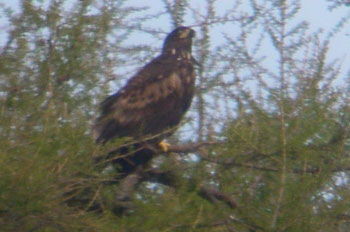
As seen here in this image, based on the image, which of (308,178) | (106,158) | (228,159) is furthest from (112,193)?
(308,178)

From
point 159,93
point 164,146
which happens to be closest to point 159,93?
point 159,93

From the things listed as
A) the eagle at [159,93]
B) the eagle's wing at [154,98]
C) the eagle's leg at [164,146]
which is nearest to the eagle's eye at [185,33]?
the eagle at [159,93]

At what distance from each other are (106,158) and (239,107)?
0.92 meters

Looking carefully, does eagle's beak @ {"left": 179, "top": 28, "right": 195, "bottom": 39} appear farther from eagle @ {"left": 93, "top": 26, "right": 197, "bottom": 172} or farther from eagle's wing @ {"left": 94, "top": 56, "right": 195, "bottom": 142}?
eagle's wing @ {"left": 94, "top": 56, "right": 195, "bottom": 142}

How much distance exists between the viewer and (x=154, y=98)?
20.2ft

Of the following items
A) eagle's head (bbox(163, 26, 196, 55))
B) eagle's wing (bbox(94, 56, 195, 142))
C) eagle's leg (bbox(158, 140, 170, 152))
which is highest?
eagle's head (bbox(163, 26, 196, 55))

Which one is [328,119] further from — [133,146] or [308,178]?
[133,146]

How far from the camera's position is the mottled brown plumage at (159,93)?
18.6 ft

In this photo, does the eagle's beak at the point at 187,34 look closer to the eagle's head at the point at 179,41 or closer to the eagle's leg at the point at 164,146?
the eagle's head at the point at 179,41

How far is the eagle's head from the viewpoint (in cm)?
633

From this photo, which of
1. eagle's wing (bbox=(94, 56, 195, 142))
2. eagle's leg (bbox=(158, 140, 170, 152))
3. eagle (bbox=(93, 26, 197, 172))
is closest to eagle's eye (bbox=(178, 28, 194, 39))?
eagle (bbox=(93, 26, 197, 172))

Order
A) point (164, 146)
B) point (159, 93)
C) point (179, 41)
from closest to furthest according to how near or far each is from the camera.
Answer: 1. point (164, 146)
2. point (159, 93)
3. point (179, 41)

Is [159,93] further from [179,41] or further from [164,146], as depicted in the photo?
[164,146]

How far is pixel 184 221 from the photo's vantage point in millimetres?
3729
